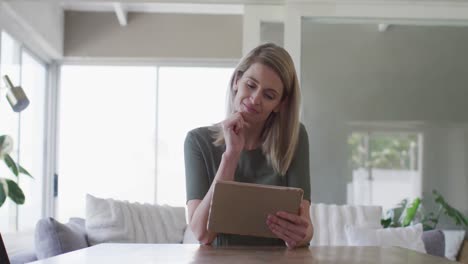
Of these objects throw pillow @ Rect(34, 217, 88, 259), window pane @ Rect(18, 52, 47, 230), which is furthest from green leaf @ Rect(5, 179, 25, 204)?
window pane @ Rect(18, 52, 47, 230)

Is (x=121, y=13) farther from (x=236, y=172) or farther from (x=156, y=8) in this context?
(x=236, y=172)

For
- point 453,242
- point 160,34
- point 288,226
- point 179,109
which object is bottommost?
point 453,242

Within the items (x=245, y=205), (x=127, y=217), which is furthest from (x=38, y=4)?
(x=245, y=205)

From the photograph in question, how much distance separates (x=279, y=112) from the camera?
1.67m

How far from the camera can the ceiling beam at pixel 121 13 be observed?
5016mm

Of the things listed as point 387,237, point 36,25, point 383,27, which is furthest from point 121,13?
point 387,237

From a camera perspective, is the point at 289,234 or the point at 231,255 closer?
the point at 231,255

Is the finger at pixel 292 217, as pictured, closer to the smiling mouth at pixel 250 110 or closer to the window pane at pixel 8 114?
the smiling mouth at pixel 250 110

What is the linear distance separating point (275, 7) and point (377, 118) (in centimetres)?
98

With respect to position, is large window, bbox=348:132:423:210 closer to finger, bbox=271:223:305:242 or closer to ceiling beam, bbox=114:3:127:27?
ceiling beam, bbox=114:3:127:27

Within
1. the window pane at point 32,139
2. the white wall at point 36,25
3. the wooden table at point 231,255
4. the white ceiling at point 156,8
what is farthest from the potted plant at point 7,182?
the white ceiling at point 156,8

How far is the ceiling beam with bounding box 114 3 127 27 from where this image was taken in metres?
5.02

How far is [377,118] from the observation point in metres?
3.85

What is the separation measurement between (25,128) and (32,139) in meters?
0.33
